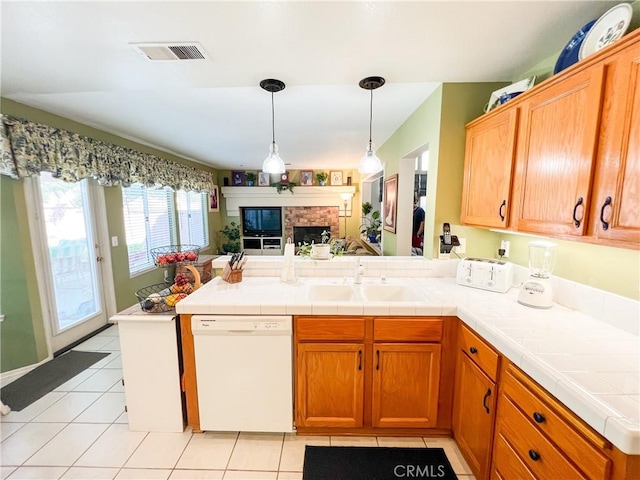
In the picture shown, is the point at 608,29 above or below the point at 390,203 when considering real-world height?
above

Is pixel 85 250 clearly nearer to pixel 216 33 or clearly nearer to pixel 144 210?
pixel 144 210

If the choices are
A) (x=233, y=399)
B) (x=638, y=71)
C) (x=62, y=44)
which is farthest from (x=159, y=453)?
(x=638, y=71)

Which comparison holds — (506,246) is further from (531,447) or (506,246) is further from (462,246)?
(531,447)

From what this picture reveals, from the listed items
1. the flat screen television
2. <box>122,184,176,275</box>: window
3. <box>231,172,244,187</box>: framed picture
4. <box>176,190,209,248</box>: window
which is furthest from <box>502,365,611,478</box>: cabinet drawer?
<box>231,172,244,187</box>: framed picture

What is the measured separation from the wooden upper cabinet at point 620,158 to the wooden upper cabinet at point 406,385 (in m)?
0.98

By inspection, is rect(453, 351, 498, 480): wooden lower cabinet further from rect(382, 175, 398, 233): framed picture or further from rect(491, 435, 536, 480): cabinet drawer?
rect(382, 175, 398, 233): framed picture

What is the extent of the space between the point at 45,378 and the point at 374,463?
2799 mm

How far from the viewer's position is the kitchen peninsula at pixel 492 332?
803 millimetres

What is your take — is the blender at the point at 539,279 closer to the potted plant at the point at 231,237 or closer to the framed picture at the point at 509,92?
the framed picture at the point at 509,92

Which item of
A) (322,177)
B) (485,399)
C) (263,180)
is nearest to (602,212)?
(485,399)

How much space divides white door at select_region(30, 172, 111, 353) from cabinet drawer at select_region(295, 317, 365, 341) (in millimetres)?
2679

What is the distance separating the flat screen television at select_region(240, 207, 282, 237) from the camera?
21.3 feet

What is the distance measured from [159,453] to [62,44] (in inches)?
93.9

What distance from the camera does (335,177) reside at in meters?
6.28
